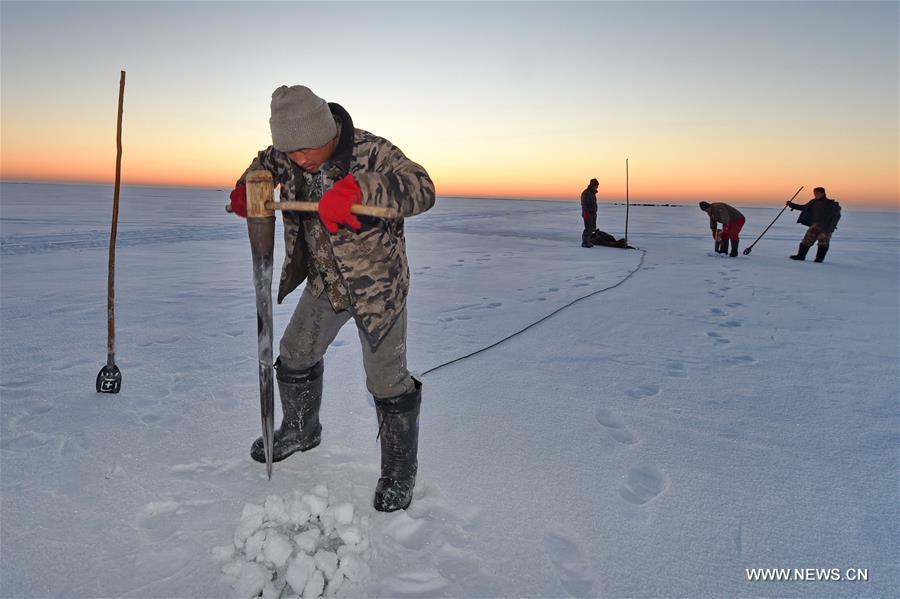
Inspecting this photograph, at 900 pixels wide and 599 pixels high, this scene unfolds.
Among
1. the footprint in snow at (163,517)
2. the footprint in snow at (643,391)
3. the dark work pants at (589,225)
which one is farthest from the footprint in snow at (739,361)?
the dark work pants at (589,225)

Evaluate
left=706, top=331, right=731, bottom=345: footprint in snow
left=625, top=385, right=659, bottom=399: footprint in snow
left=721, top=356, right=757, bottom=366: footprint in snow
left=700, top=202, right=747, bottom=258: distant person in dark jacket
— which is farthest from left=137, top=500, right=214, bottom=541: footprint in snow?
left=700, top=202, right=747, bottom=258: distant person in dark jacket

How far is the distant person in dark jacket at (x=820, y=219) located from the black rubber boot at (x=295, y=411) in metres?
11.1

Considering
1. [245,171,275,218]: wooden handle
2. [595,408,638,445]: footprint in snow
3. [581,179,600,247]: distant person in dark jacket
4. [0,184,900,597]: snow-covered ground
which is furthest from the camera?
[581,179,600,247]: distant person in dark jacket

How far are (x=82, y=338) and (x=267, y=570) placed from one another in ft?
10.4

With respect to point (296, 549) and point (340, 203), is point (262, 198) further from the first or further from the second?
point (296, 549)

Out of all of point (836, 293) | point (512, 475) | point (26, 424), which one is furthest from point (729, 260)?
point (26, 424)

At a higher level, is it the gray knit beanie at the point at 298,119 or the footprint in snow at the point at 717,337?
the gray knit beanie at the point at 298,119

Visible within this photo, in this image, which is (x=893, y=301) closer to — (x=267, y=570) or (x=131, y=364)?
(x=267, y=570)

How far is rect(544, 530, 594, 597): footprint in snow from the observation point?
155 cm

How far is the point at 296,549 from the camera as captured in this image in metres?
1.62

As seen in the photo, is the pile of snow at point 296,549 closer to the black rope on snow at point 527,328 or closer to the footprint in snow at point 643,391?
the black rope on snow at point 527,328

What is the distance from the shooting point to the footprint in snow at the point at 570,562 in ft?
5.09

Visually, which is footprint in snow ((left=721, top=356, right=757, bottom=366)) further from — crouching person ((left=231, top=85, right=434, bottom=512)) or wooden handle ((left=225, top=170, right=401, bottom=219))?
wooden handle ((left=225, top=170, right=401, bottom=219))

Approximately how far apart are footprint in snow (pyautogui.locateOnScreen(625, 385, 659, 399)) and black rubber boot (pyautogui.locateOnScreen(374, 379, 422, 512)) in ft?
5.21
